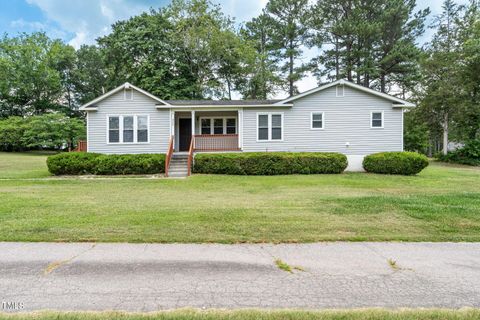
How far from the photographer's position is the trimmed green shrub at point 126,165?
13867 millimetres

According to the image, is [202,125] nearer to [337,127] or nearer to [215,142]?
[215,142]

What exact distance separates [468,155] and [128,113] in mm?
25672

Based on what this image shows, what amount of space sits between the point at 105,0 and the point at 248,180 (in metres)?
16.6

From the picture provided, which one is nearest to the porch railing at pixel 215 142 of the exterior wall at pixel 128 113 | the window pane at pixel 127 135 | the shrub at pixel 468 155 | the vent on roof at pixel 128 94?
the exterior wall at pixel 128 113

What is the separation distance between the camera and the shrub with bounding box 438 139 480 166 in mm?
22531

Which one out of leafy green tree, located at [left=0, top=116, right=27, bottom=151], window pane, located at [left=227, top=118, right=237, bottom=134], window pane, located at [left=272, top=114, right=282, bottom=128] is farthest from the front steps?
leafy green tree, located at [left=0, top=116, right=27, bottom=151]

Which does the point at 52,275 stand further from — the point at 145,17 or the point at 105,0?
the point at 145,17

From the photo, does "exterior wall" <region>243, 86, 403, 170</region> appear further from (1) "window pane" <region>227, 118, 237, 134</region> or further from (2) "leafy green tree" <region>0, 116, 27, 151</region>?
(2) "leafy green tree" <region>0, 116, 27, 151</region>

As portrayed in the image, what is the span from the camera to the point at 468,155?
75.7ft

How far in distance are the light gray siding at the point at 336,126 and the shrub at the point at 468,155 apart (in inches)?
443

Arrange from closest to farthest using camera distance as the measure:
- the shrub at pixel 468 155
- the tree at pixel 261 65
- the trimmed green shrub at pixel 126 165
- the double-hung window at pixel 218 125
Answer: the trimmed green shrub at pixel 126 165, the double-hung window at pixel 218 125, the shrub at pixel 468 155, the tree at pixel 261 65

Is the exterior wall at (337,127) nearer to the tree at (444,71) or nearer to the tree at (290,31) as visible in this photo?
the tree at (444,71)

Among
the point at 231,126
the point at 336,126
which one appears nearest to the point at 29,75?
the point at 231,126

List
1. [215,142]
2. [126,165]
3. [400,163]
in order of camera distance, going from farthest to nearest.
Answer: [215,142], [126,165], [400,163]
